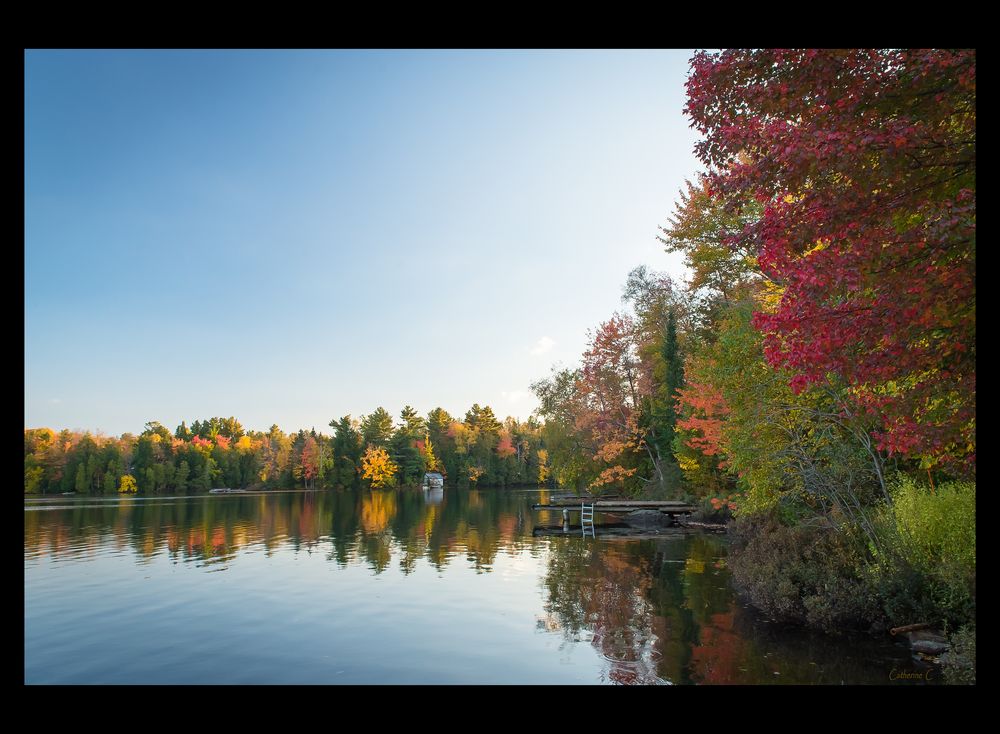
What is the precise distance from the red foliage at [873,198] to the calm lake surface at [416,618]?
498cm

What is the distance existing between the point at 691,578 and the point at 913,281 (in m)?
13.4

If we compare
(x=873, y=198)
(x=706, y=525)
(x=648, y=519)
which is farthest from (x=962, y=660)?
(x=648, y=519)

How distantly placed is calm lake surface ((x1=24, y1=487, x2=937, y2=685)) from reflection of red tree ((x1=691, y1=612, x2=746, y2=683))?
0.03m

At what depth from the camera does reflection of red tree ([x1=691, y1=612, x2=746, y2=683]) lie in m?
9.34

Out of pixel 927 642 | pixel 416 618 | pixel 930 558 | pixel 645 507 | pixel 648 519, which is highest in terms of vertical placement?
pixel 930 558

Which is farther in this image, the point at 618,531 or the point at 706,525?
the point at 706,525

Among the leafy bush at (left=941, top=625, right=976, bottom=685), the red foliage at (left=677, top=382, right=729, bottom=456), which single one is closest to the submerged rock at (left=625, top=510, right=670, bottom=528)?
the red foliage at (left=677, top=382, right=729, bottom=456)

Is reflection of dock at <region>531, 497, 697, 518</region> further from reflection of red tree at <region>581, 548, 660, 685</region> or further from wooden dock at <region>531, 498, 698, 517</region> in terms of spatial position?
reflection of red tree at <region>581, 548, 660, 685</region>

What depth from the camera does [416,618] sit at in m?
14.0

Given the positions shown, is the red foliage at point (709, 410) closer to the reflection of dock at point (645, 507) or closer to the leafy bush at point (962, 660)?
the reflection of dock at point (645, 507)

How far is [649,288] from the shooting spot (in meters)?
45.4

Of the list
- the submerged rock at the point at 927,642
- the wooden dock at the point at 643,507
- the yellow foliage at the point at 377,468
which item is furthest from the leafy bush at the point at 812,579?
the yellow foliage at the point at 377,468

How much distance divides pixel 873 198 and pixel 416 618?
39.6ft

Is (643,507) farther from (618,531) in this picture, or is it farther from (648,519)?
(618,531)
